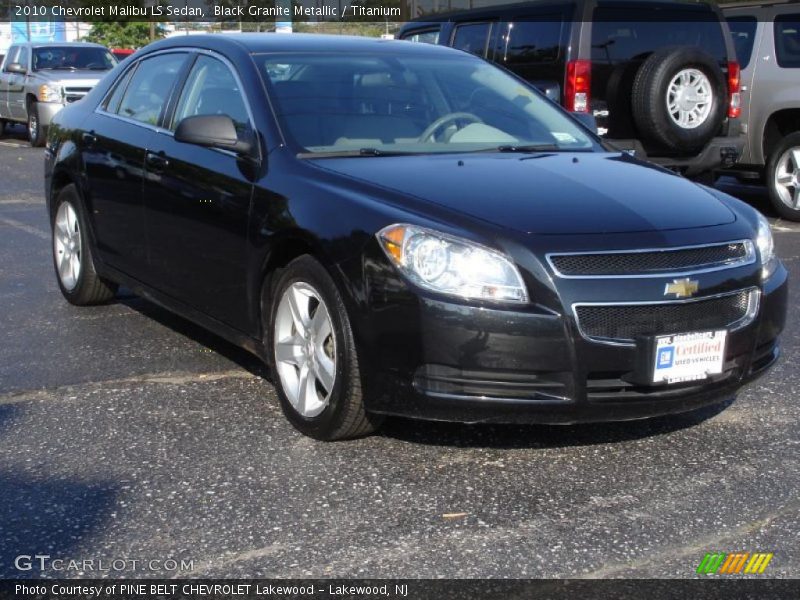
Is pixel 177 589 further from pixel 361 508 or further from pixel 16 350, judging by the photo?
pixel 16 350

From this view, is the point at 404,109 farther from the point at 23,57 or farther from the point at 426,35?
the point at 23,57

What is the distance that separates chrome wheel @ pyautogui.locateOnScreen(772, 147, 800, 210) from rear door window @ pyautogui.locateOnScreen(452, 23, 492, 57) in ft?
9.47

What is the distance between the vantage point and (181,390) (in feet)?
17.7

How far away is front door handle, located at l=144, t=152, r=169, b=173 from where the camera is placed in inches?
223

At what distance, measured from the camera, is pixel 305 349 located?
15.4 ft

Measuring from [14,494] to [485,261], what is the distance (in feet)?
5.90

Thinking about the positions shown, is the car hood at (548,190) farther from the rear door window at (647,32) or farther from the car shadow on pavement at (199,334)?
the rear door window at (647,32)

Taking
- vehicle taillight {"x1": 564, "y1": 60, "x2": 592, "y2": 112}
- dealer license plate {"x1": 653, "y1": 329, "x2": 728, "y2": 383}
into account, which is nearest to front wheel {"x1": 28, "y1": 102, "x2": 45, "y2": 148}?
vehicle taillight {"x1": 564, "y1": 60, "x2": 592, "y2": 112}

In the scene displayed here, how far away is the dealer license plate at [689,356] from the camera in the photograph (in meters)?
4.18

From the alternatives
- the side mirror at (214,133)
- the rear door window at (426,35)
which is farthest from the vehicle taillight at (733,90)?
the side mirror at (214,133)

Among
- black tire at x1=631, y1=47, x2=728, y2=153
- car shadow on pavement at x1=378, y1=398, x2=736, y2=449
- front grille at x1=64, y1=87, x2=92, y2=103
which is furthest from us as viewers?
front grille at x1=64, y1=87, x2=92, y2=103

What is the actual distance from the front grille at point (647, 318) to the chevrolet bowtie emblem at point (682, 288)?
29mm

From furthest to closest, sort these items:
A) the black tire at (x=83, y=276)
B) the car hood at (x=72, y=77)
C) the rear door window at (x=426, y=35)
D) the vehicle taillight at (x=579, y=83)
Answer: the car hood at (x=72, y=77) < the rear door window at (x=426, y=35) < the vehicle taillight at (x=579, y=83) < the black tire at (x=83, y=276)

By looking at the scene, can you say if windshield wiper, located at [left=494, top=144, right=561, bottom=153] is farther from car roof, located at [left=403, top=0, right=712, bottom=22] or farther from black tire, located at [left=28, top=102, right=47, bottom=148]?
black tire, located at [left=28, top=102, right=47, bottom=148]
